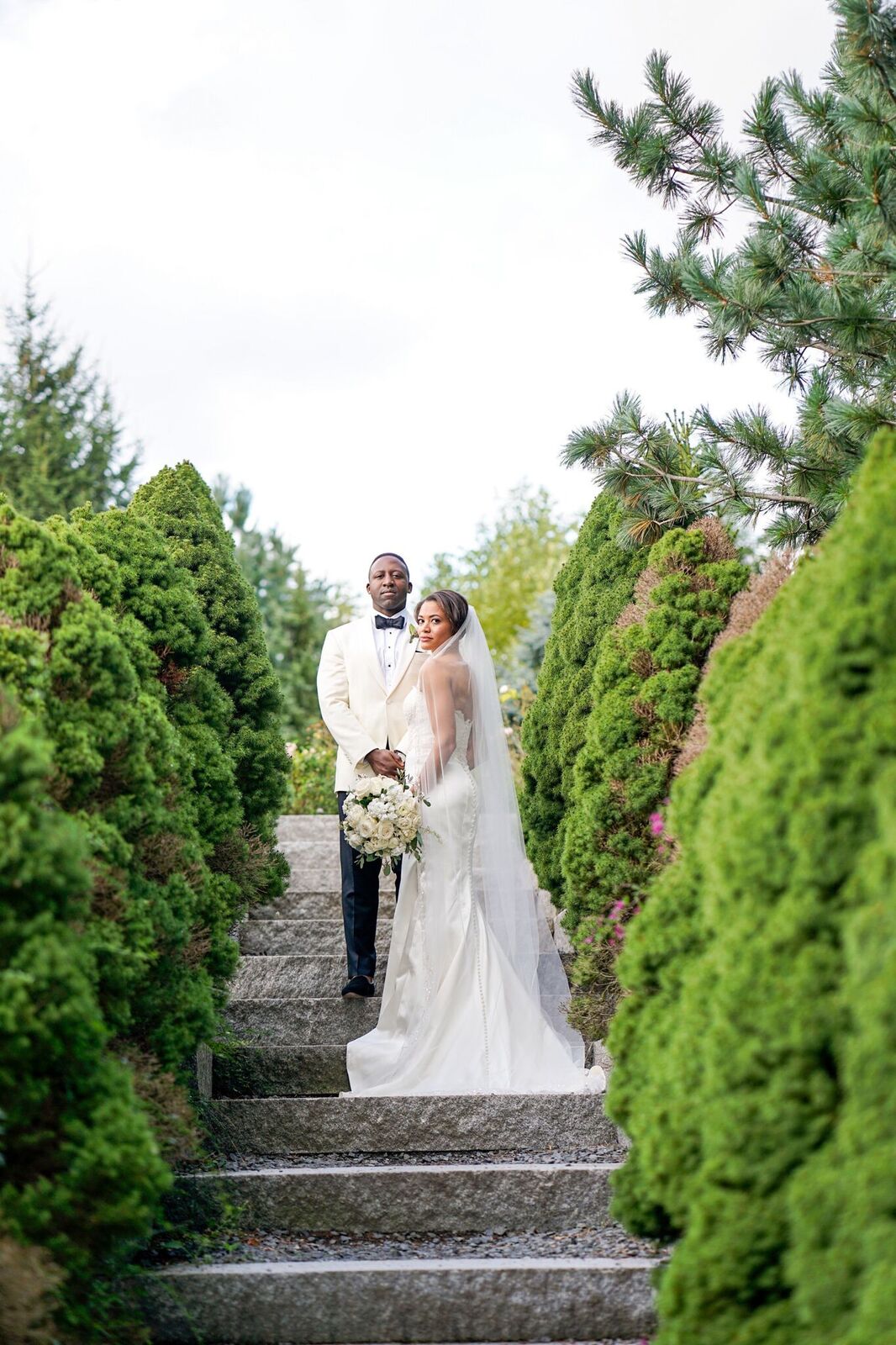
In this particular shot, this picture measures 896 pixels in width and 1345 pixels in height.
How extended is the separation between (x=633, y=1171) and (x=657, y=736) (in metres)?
2.36

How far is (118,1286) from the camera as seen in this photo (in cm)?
354

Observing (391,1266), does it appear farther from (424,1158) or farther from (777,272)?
(777,272)

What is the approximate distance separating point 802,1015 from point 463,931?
144 inches

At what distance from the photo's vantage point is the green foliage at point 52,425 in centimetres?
2048

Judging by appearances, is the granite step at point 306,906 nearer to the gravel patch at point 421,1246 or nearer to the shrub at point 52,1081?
the gravel patch at point 421,1246

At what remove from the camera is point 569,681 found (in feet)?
21.6

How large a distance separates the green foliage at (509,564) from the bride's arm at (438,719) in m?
14.5

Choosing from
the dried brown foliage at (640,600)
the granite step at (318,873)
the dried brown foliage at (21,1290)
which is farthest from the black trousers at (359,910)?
the dried brown foliage at (21,1290)

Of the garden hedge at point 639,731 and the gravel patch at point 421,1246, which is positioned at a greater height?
the garden hedge at point 639,731

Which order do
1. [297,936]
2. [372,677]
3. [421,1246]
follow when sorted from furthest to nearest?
[297,936], [372,677], [421,1246]

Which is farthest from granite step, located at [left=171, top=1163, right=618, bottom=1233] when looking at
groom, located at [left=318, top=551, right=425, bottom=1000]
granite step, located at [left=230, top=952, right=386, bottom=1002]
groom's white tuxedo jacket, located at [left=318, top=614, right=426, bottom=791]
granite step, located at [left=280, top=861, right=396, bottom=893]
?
granite step, located at [left=280, top=861, right=396, bottom=893]

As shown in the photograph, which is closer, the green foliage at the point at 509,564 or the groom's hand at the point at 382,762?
the groom's hand at the point at 382,762

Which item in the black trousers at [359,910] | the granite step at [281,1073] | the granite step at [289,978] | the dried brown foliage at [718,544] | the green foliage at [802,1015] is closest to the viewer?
the green foliage at [802,1015]

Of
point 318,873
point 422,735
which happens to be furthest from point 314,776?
point 422,735
